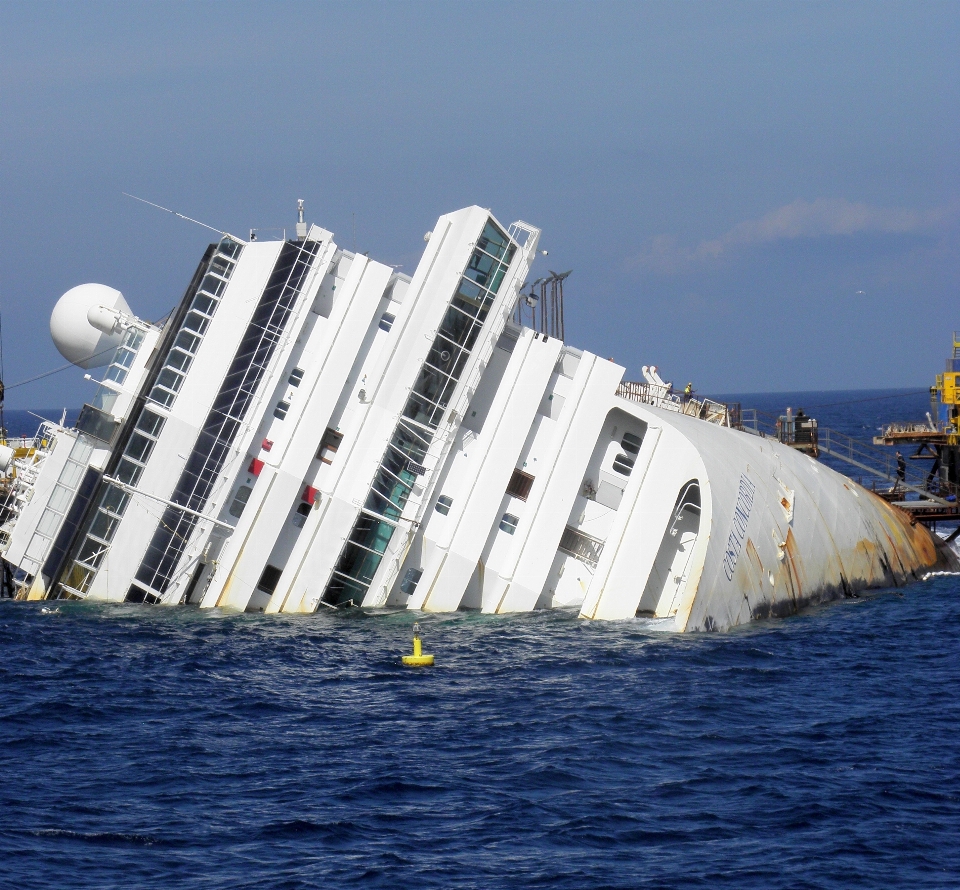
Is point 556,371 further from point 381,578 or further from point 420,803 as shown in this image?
point 420,803

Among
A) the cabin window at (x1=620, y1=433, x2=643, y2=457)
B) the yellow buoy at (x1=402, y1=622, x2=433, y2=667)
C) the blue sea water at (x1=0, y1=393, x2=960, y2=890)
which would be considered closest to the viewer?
the blue sea water at (x1=0, y1=393, x2=960, y2=890)

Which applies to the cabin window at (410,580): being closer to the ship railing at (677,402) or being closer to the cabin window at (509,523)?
the cabin window at (509,523)

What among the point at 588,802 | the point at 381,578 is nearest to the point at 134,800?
the point at 588,802

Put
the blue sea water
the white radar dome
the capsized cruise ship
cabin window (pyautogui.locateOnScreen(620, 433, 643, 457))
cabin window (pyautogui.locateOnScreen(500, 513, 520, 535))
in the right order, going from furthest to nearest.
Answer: the white radar dome → cabin window (pyautogui.locateOnScreen(620, 433, 643, 457)) → cabin window (pyautogui.locateOnScreen(500, 513, 520, 535)) → the capsized cruise ship → the blue sea water

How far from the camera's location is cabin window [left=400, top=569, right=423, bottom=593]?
34.6 metres

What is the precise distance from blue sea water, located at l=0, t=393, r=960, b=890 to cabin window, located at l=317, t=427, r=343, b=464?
4.38 metres

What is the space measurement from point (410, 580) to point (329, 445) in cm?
428

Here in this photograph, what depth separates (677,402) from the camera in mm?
44938

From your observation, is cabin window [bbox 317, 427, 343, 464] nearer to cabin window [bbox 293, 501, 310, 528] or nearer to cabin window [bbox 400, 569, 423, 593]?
cabin window [bbox 293, 501, 310, 528]

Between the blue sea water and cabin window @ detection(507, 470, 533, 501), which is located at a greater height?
cabin window @ detection(507, 470, 533, 501)

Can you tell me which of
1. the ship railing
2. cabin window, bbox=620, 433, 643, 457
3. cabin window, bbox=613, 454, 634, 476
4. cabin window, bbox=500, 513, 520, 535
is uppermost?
the ship railing

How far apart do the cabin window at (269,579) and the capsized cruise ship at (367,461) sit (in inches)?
3.0

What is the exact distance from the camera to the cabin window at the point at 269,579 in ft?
114

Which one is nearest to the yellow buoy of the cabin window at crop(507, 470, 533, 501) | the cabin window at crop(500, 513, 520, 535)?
the cabin window at crop(500, 513, 520, 535)
